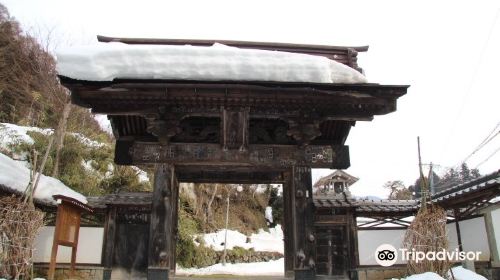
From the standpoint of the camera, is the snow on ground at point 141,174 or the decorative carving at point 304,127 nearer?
the decorative carving at point 304,127

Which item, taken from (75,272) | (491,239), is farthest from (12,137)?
(491,239)

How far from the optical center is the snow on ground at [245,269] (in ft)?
73.0

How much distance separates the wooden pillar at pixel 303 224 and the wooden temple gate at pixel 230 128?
2 cm

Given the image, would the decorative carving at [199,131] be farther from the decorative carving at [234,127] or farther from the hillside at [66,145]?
the hillside at [66,145]

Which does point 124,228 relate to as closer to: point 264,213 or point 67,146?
point 67,146

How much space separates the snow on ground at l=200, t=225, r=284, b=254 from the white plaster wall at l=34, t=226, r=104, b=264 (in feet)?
50.8

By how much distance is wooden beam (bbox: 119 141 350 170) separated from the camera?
7.52 metres

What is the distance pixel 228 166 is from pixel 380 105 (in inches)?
Answer: 129

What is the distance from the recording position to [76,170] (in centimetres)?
1908

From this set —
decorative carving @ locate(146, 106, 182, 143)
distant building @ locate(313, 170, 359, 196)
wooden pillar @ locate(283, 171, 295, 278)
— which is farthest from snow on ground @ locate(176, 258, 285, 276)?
decorative carving @ locate(146, 106, 182, 143)

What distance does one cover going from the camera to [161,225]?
23.4ft

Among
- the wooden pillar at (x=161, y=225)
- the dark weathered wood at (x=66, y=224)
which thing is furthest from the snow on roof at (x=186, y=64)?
the dark weathered wood at (x=66, y=224)

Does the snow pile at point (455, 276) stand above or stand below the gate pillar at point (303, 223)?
below

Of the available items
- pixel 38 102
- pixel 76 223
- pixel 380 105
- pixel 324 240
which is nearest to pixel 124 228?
pixel 76 223
